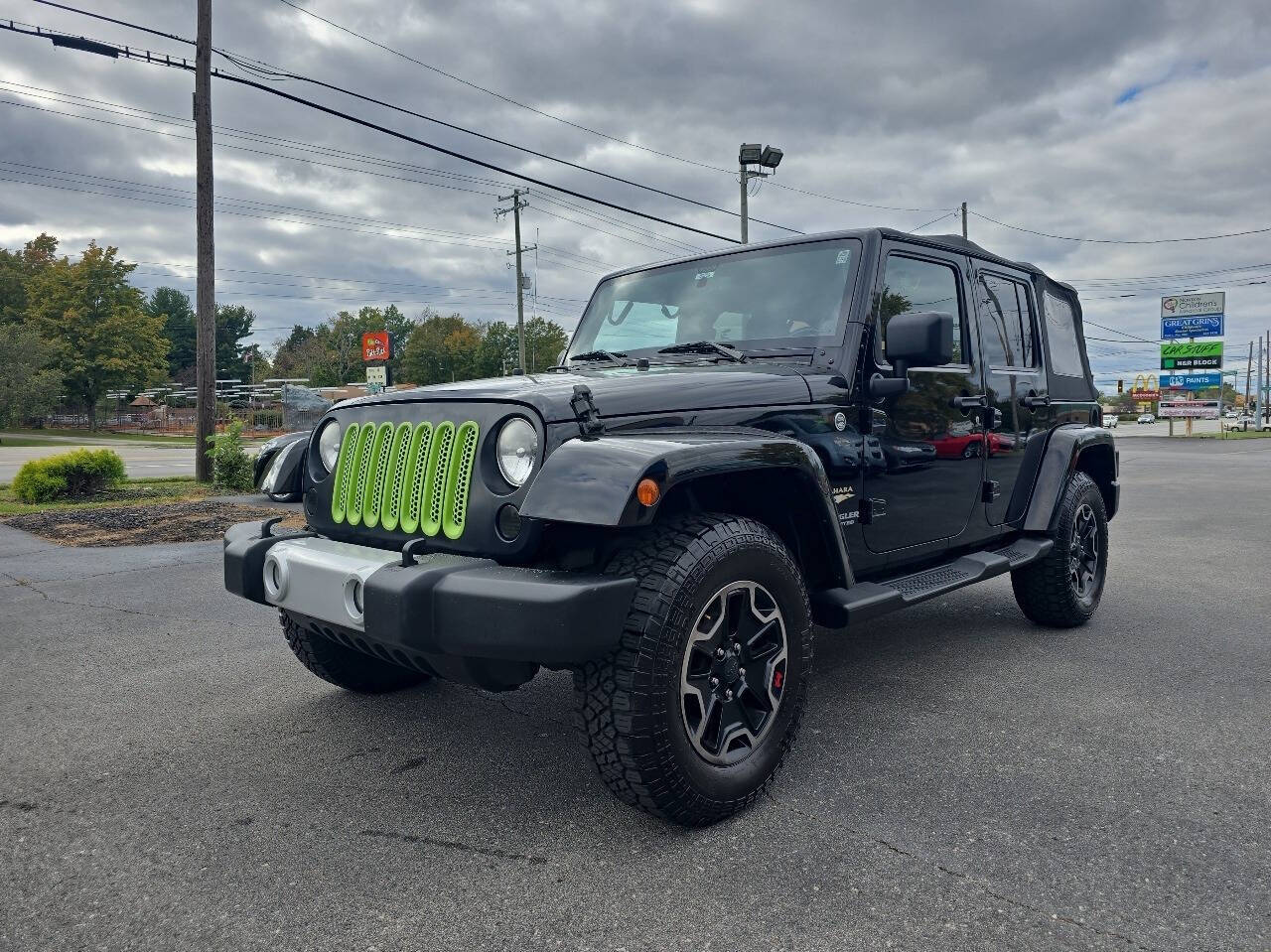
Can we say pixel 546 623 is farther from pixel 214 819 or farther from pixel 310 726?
pixel 310 726

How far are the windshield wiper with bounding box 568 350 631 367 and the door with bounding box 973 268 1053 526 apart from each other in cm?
173

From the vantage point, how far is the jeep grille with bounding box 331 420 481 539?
2.56 metres

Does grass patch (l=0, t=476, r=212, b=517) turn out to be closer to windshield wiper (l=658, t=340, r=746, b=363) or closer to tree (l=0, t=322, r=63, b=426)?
windshield wiper (l=658, t=340, r=746, b=363)

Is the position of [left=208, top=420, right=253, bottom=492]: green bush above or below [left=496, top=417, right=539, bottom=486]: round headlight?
below

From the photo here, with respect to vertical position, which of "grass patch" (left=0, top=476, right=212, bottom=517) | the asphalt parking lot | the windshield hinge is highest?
the windshield hinge

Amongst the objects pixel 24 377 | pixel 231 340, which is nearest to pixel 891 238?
pixel 24 377

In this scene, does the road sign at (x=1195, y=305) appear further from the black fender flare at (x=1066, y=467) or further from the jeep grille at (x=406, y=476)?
the jeep grille at (x=406, y=476)

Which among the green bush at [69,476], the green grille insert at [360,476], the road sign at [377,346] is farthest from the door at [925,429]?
the road sign at [377,346]

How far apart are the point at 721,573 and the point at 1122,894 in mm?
1227

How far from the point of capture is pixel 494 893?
2.15 metres

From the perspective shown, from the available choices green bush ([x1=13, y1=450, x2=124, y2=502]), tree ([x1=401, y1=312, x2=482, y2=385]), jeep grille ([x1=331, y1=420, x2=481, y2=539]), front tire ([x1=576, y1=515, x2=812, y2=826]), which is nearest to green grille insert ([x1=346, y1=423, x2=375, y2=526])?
jeep grille ([x1=331, y1=420, x2=481, y2=539])

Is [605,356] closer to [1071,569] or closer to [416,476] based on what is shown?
[416,476]

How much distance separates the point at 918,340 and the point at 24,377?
46.0 meters

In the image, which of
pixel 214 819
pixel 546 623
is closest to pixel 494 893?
pixel 546 623
